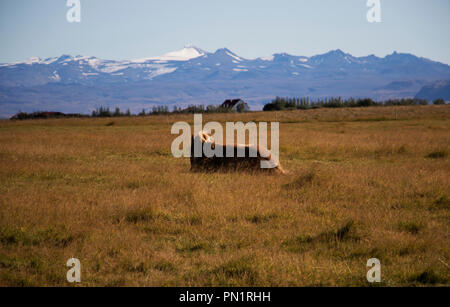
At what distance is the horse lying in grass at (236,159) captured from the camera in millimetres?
Answer: 13273

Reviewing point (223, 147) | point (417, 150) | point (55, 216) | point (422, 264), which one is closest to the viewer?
point (422, 264)

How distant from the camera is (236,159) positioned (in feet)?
44.4

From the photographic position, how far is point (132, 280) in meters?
5.36

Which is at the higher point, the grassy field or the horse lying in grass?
the horse lying in grass

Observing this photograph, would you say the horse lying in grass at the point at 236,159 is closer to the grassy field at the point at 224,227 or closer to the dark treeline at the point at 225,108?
the grassy field at the point at 224,227

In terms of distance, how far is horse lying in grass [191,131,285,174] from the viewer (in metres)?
13.3

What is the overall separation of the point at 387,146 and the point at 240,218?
46.9 ft

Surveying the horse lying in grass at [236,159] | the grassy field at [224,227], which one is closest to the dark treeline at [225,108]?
the horse lying in grass at [236,159]

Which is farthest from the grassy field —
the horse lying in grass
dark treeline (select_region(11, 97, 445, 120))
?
dark treeline (select_region(11, 97, 445, 120))

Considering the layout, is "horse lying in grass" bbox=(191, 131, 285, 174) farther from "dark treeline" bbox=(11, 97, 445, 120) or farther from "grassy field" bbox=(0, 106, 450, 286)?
"dark treeline" bbox=(11, 97, 445, 120)

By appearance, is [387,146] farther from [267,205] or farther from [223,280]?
[223,280]

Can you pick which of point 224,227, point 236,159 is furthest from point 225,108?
point 224,227

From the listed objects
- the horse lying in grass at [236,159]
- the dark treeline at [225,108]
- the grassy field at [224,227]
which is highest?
the dark treeline at [225,108]
